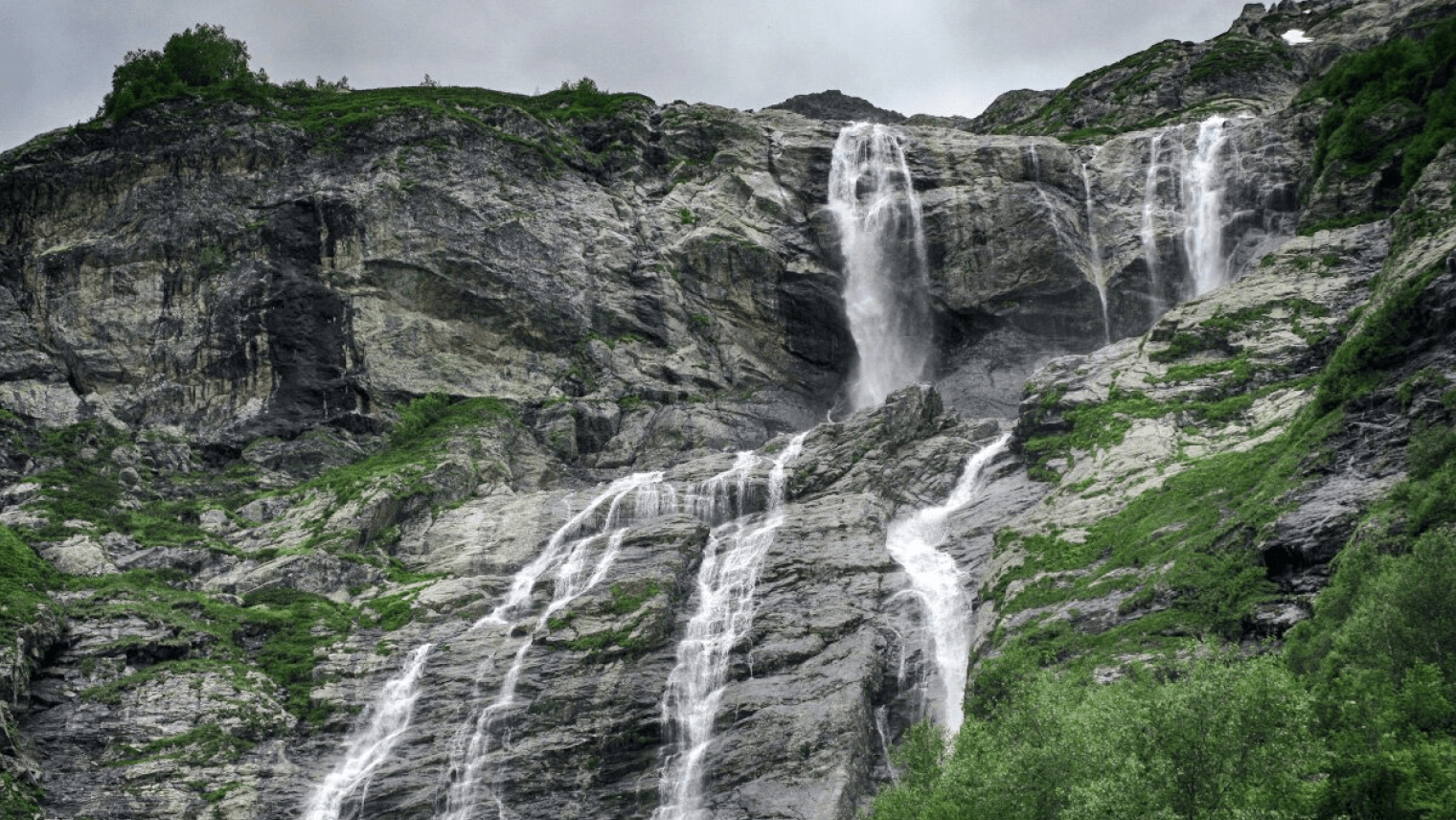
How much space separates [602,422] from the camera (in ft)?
259

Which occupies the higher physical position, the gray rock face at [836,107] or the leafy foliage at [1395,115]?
the gray rock face at [836,107]

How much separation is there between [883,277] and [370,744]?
5211cm

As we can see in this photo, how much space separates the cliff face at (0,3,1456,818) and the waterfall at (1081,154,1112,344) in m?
0.35

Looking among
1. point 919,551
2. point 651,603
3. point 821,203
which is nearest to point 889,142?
point 821,203

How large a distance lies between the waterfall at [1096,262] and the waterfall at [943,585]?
65.8 ft

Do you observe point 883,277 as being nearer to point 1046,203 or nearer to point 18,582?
point 1046,203

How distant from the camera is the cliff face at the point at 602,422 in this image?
45594mm

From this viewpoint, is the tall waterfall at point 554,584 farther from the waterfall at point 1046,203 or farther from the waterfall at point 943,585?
the waterfall at point 1046,203

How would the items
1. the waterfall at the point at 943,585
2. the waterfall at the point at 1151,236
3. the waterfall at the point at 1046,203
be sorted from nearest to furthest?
1. the waterfall at the point at 943,585
2. the waterfall at the point at 1151,236
3. the waterfall at the point at 1046,203

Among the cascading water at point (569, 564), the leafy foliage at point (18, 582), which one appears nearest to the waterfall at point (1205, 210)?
the cascading water at point (569, 564)

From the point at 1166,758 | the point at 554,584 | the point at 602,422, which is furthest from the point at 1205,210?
the point at 1166,758

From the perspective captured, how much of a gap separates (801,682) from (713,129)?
206ft

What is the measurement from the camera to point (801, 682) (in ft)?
151

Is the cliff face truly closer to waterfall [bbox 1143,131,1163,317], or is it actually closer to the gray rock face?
waterfall [bbox 1143,131,1163,317]
